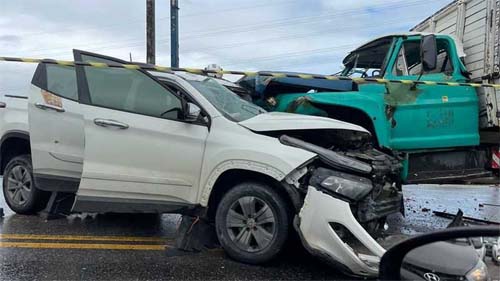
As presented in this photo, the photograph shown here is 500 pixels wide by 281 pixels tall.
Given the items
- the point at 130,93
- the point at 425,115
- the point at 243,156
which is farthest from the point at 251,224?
the point at 425,115

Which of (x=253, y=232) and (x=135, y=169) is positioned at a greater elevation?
(x=135, y=169)

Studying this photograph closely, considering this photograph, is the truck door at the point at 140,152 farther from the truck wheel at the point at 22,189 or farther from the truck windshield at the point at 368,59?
the truck windshield at the point at 368,59

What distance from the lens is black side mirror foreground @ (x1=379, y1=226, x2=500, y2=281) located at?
1.99 m

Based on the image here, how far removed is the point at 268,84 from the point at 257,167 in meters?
2.42

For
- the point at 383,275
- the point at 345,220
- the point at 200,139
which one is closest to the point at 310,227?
the point at 345,220

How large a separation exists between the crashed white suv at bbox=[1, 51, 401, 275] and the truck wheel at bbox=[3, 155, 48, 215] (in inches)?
28.3

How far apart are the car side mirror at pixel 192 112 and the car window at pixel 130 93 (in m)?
0.08

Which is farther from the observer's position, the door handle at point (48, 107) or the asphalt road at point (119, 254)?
the door handle at point (48, 107)

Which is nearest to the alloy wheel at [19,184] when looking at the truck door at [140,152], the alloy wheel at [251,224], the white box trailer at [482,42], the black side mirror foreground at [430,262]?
the truck door at [140,152]

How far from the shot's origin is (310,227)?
3.86 meters

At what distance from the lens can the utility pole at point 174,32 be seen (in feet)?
44.7

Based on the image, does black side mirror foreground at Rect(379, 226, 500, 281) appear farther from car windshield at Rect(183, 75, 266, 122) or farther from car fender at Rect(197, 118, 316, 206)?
car windshield at Rect(183, 75, 266, 122)

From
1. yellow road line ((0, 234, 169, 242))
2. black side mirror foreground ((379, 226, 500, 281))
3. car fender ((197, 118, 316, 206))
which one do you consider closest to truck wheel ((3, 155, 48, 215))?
yellow road line ((0, 234, 169, 242))

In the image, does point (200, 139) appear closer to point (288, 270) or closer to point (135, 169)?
point (135, 169)
